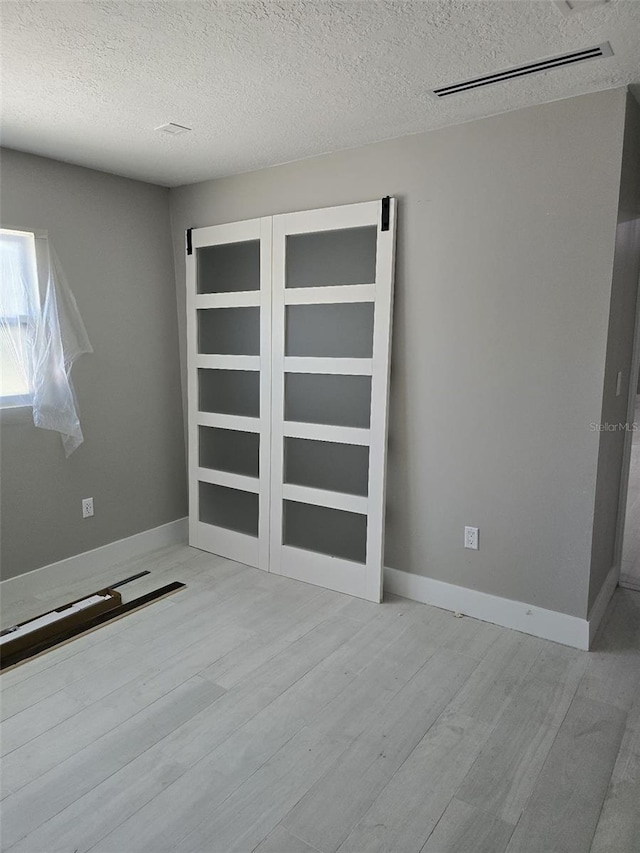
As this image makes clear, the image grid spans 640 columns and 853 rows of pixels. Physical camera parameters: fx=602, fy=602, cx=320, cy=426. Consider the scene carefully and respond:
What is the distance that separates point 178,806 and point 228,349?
2.53 meters

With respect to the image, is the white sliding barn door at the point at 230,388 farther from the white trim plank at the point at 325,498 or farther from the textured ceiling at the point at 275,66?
the textured ceiling at the point at 275,66

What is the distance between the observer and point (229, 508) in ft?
12.7

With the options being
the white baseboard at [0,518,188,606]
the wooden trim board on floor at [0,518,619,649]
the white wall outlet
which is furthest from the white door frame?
the white baseboard at [0,518,188,606]

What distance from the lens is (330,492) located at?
3.37 metres

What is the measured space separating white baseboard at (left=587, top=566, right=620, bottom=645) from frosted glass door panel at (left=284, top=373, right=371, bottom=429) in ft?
4.65

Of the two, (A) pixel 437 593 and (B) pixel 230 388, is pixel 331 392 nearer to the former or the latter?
(B) pixel 230 388

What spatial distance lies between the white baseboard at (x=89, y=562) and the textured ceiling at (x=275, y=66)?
89.5 inches

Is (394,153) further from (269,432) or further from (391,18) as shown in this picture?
(269,432)

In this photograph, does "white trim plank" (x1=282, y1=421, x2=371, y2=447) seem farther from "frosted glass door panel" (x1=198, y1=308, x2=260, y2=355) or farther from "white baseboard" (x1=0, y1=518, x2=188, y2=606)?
"white baseboard" (x1=0, y1=518, x2=188, y2=606)

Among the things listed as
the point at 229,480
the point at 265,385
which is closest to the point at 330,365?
the point at 265,385

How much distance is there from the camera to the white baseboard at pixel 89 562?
3.30m

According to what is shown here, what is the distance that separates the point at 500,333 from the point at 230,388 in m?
1.73

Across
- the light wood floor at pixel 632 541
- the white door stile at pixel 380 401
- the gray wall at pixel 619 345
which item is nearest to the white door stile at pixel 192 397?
the white door stile at pixel 380 401

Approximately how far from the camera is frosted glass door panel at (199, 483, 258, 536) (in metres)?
3.77
